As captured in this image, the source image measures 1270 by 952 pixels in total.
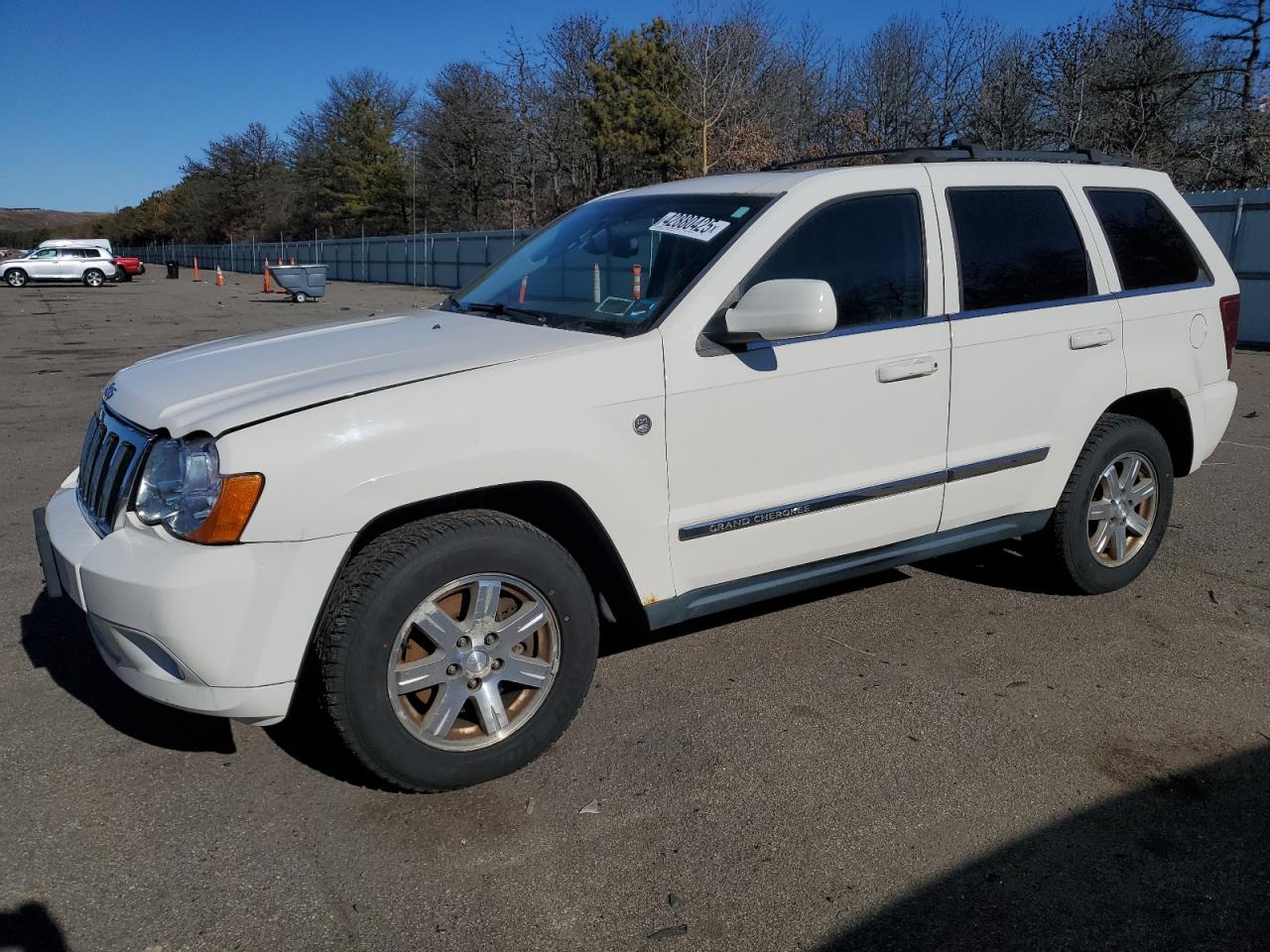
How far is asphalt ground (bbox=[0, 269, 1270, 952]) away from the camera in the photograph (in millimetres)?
2590

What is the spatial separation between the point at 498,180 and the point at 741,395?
5528 centimetres

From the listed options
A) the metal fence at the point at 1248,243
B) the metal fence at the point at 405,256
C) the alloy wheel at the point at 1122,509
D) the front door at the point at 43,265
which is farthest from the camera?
the front door at the point at 43,265

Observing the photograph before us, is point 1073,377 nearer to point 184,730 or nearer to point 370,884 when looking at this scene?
point 370,884

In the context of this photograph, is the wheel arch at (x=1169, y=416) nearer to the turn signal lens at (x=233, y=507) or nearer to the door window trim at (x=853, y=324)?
the door window trim at (x=853, y=324)

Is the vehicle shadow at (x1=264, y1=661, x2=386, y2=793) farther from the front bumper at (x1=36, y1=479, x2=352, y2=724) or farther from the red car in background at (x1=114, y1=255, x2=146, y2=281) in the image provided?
the red car in background at (x1=114, y1=255, x2=146, y2=281)

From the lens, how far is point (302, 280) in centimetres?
2819

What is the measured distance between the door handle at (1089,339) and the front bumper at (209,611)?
3.01 m

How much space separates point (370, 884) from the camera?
108 inches

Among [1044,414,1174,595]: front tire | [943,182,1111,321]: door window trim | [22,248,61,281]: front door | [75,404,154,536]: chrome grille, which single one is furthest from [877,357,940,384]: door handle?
[22,248,61,281]: front door

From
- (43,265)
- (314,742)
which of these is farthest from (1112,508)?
(43,265)

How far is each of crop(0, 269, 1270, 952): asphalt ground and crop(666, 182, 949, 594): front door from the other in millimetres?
613

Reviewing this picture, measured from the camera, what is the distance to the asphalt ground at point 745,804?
2.59 meters

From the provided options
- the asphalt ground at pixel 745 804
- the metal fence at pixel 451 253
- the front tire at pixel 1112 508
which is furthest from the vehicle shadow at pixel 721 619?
the metal fence at pixel 451 253

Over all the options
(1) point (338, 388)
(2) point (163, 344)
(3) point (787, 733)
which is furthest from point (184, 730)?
(2) point (163, 344)
